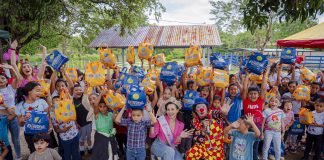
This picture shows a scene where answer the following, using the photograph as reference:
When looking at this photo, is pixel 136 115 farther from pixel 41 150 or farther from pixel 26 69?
pixel 26 69

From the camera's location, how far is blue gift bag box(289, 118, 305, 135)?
4.38m

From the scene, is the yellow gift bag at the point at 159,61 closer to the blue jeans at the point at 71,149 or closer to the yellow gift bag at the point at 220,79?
the yellow gift bag at the point at 220,79

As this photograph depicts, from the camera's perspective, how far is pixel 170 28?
18469 millimetres

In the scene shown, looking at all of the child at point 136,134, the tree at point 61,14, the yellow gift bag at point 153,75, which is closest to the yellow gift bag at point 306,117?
the yellow gift bag at point 153,75

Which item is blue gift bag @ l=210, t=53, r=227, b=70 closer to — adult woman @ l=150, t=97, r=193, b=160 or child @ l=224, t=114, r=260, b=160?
child @ l=224, t=114, r=260, b=160

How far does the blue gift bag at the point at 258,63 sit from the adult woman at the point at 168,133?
1.55 meters

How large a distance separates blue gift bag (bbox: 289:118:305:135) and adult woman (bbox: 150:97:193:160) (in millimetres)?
2584

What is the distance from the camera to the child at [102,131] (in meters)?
3.28

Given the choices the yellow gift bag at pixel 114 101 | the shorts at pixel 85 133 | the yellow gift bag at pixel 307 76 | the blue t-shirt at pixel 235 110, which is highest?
the yellow gift bag at pixel 307 76

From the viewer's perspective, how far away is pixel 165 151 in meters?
3.00

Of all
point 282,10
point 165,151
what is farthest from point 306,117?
point 165,151

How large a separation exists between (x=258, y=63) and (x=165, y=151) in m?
2.07

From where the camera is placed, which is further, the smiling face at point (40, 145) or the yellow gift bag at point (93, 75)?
the yellow gift bag at point (93, 75)

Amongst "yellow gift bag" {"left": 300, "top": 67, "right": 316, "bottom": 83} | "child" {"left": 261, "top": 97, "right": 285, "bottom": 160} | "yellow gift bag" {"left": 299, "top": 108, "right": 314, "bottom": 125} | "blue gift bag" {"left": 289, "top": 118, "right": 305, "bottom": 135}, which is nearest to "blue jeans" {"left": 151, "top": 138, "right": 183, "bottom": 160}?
"child" {"left": 261, "top": 97, "right": 285, "bottom": 160}
